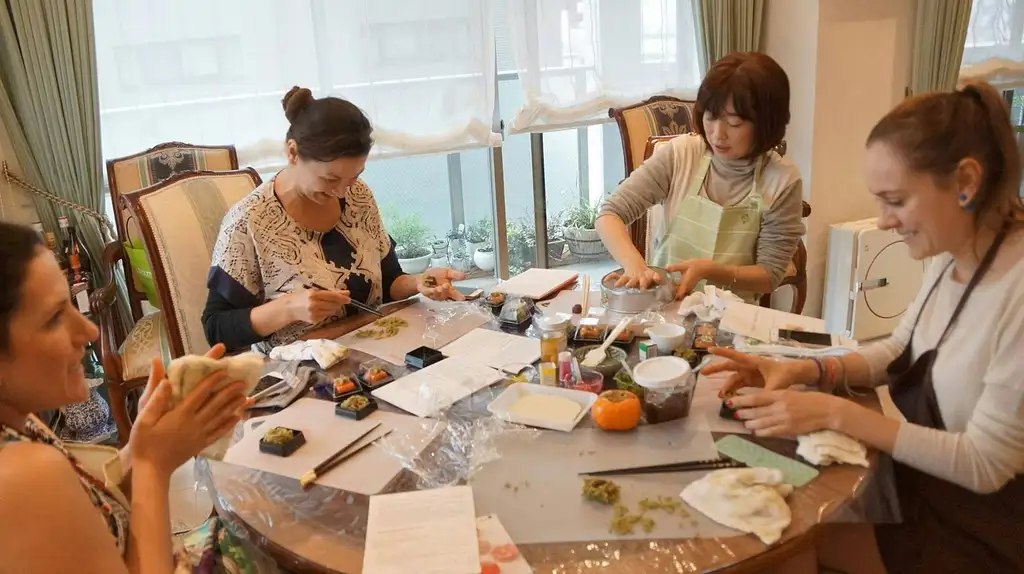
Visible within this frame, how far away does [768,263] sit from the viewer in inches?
79.8

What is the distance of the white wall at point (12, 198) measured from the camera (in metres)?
2.54

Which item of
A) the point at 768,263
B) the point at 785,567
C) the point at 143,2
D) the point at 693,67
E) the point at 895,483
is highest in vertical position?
the point at 143,2

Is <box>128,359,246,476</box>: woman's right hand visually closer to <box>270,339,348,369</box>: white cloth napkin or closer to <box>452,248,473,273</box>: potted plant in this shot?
<box>270,339,348,369</box>: white cloth napkin

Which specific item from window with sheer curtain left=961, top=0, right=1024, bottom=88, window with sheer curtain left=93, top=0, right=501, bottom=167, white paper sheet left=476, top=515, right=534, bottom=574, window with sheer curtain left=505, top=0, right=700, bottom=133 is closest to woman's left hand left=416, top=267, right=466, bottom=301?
white paper sheet left=476, top=515, right=534, bottom=574

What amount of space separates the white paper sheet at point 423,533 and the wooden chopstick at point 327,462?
0.12 meters

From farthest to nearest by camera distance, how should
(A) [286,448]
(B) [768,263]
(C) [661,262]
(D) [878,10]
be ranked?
(D) [878,10] → (C) [661,262] → (B) [768,263] → (A) [286,448]

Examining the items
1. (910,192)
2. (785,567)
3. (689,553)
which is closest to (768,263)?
(910,192)

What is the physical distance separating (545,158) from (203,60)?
1634 mm

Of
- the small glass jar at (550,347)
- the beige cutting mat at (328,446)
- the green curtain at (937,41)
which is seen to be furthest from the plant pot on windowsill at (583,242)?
the beige cutting mat at (328,446)

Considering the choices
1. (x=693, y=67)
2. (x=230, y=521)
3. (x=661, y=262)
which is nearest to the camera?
(x=230, y=521)

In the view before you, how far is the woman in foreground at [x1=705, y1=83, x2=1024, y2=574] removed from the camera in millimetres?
1064

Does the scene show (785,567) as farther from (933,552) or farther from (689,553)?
(689,553)

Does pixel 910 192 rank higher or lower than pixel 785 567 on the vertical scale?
higher

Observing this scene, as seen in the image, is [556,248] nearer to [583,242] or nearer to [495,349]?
[583,242]
